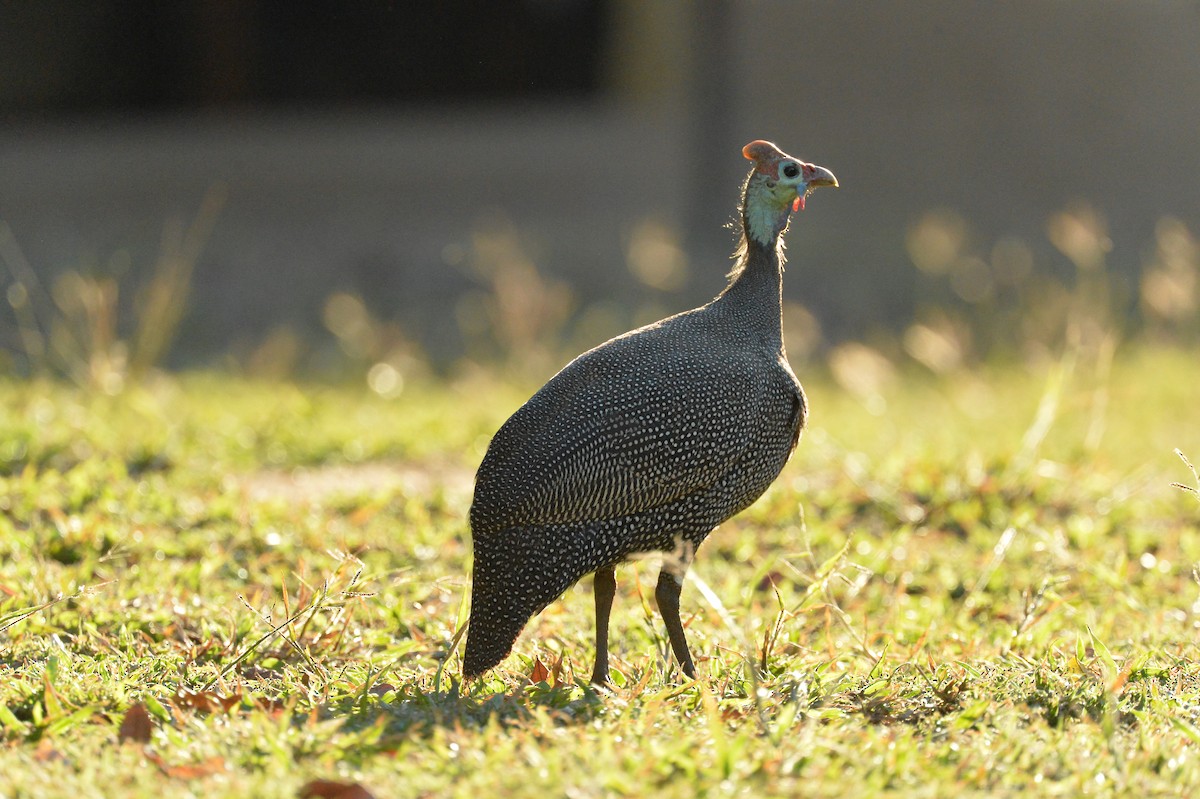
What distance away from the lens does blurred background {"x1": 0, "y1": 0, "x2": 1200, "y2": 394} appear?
34.2ft

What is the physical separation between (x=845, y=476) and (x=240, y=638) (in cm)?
270

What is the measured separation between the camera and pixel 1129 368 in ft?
27.7

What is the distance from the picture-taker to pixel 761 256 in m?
3.90

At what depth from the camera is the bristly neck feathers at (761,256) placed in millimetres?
3850

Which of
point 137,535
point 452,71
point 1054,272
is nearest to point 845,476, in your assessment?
point 137,535

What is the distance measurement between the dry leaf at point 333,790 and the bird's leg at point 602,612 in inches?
37.4

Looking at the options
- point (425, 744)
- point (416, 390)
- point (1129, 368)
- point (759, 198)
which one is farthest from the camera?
point (1129, 368)

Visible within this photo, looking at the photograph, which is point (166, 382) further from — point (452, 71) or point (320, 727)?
point (452, 71)

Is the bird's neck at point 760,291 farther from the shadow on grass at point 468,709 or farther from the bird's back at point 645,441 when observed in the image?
the shadow on grass at point 468,709

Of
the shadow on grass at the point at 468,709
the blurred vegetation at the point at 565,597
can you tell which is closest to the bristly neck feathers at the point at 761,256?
the blurred vegetation at the point at 565,597

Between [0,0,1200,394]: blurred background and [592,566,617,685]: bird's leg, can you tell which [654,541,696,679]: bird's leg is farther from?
[0,0,1200,394]: blurred background

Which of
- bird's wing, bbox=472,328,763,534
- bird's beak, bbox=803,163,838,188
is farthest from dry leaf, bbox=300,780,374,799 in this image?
bird's beak, bbox=803,163,838,188

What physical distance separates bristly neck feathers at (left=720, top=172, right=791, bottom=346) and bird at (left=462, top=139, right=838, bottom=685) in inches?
4.3

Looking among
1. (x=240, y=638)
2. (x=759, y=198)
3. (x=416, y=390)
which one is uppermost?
(x=759, y=198)
